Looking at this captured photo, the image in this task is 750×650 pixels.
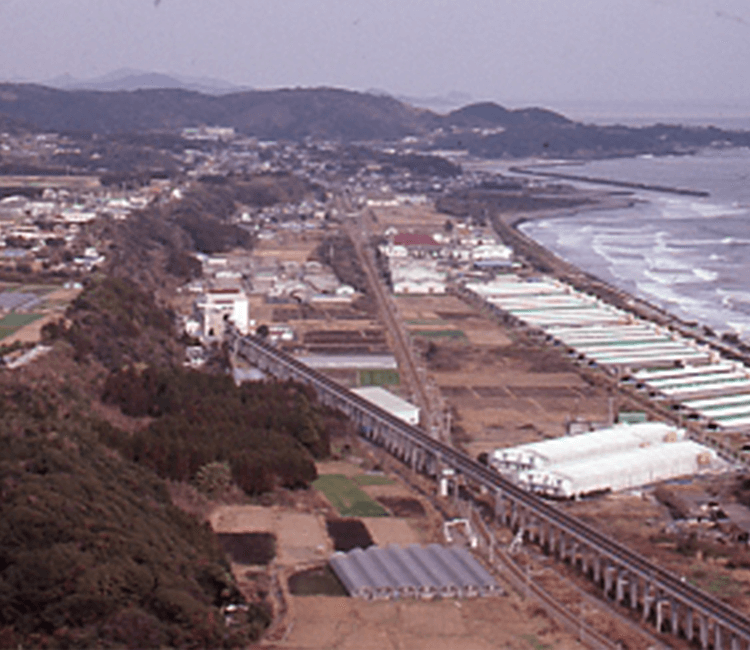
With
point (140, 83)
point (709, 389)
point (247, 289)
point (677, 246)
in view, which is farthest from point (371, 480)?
point (140, 83)

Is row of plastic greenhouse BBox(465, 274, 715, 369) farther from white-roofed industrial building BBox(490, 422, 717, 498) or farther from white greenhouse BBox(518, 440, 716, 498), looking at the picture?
white greenhouse BBox(518, 440, 716, 498)

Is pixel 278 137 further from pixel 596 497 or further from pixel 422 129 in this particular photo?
pixel 596 497

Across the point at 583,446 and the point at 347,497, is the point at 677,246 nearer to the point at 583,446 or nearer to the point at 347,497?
the point at 583,446

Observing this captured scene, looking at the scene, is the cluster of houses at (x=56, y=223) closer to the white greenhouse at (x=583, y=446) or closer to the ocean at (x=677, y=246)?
the ocean at (x=677, y=246)

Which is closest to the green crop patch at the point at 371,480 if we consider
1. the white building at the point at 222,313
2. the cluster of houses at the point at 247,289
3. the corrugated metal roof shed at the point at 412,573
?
Result: the corrugated metal roof shed at the point at 412,573

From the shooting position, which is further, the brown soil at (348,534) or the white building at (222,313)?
the white building at (222,313)

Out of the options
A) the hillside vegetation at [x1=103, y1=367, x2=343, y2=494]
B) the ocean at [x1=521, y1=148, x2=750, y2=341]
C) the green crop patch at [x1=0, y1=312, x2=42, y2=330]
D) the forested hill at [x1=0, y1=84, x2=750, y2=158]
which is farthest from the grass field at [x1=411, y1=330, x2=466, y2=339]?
the forested hill at [x1=0, y1=84, x2=750, y2=158]
